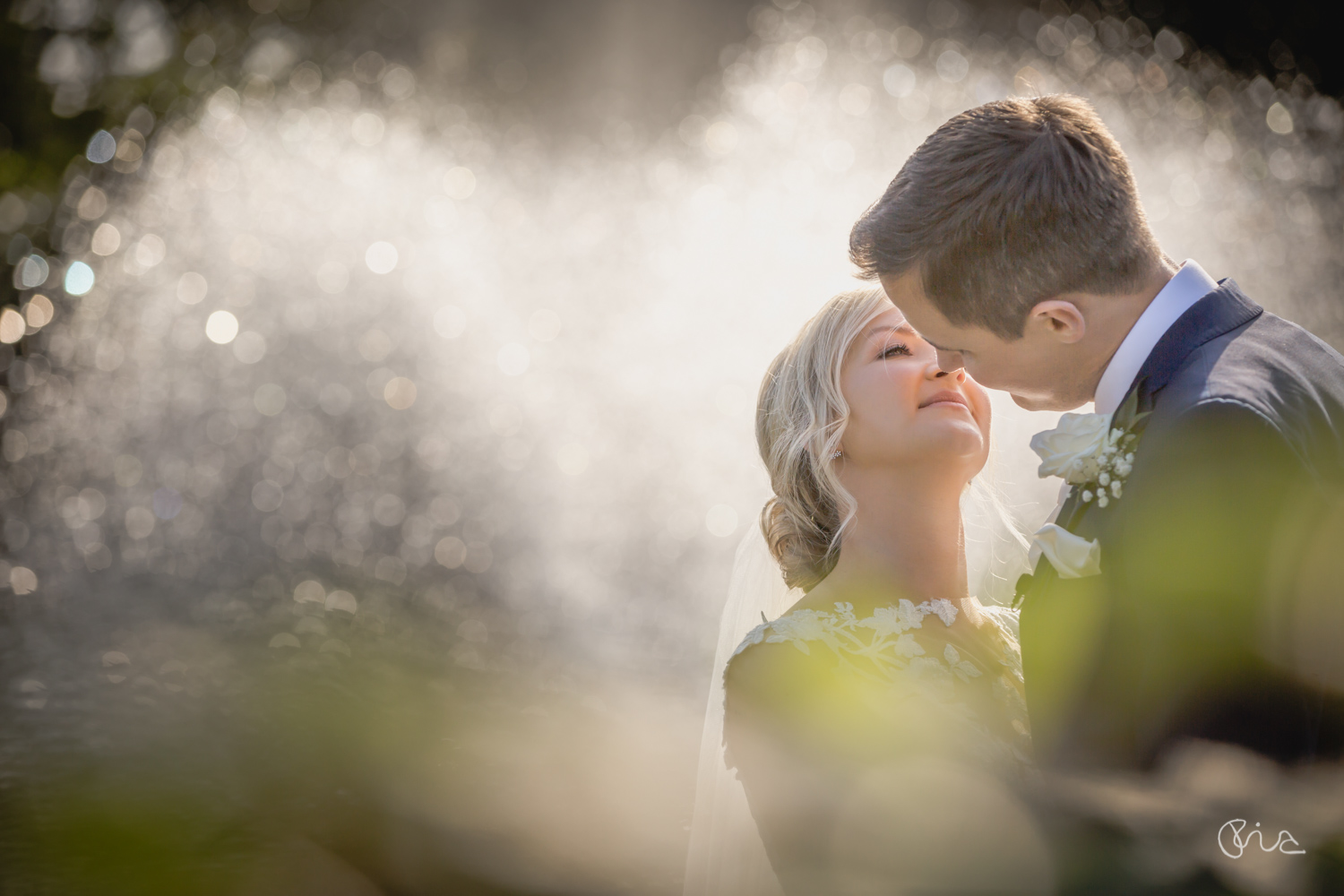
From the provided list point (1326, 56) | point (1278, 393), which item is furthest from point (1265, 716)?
point (1326, 56)

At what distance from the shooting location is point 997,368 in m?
2.26

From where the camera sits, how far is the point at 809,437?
306 cm

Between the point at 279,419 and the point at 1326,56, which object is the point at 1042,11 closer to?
the point at 1326,56

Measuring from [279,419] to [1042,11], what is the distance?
44.5ft

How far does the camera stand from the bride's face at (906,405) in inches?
113

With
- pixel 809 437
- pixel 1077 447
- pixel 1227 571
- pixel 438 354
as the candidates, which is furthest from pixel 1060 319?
pixel 438 354

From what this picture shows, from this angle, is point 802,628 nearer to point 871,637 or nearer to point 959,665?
point 871,637

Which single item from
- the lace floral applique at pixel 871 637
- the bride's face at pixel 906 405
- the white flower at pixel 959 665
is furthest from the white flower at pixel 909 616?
the bride's face at pixel 906 405

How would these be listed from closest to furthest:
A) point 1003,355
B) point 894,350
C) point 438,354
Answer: point 1003,355, point 894,350, point 438,354

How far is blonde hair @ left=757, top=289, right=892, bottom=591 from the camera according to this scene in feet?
9.99

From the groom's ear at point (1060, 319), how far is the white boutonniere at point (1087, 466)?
0.67 ft

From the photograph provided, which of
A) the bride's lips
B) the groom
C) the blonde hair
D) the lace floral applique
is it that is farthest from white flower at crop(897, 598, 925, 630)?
the groom

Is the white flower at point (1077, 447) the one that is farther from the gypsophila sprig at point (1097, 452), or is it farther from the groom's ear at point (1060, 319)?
the groom's ear at point (1060, 319)

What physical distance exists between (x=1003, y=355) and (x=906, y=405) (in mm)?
702
